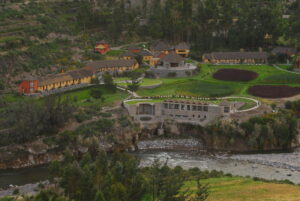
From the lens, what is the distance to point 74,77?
8481 centimetres

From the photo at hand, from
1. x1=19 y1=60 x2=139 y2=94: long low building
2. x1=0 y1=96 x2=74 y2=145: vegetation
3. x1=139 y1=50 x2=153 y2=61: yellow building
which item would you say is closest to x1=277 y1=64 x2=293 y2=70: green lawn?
x1=139 y1=50 x2=153 y2=61: yellow building

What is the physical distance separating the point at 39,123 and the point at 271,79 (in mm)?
46958

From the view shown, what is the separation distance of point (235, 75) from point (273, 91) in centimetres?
1310

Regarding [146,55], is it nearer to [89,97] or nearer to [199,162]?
[89,97]

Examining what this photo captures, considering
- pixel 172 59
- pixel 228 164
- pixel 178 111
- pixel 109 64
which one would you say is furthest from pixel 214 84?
pixel 228 164

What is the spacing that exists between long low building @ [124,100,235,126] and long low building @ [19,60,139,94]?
48.2 ft

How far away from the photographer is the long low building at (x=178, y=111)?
6900 cm

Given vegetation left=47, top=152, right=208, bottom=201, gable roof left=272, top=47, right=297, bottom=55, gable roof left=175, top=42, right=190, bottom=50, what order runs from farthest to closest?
gable roof left=175, top=42, right=190, bottom=50 < gable roof left=272, top=47, right=297, bottom=55 < vegetation left=47, top=152, right=208, bottom=201

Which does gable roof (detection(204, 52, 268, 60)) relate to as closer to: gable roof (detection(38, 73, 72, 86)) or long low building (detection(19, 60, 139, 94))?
long low building (detection(19, 60, 139, 94))

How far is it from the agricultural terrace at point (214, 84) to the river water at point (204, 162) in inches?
636

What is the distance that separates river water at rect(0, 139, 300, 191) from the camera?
54156 millimetres

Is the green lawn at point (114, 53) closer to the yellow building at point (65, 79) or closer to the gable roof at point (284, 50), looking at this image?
the yellow building at point (65, 79)

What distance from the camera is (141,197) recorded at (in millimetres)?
34375

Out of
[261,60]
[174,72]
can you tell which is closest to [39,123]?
[174,72]
